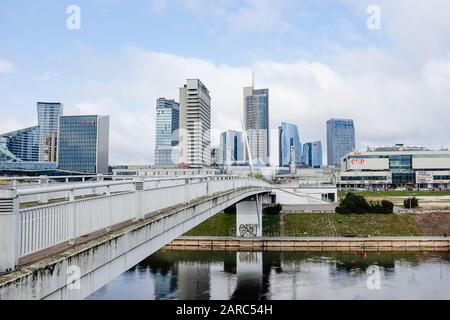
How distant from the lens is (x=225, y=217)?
2000 inches

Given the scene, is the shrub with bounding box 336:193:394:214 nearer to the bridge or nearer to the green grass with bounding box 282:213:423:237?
the green grass with bounding box 282:213:423:237

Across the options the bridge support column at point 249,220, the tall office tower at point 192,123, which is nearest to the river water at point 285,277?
the bridge support column at point 249,220

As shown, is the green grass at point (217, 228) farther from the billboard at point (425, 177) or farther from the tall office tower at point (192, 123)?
the tall office tower at point (192, 123)

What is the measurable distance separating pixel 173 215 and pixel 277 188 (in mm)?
48127

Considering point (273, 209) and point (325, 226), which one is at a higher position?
point (273, 209)

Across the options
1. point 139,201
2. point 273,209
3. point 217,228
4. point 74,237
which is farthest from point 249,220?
point 74,237

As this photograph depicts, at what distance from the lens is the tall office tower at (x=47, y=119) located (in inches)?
6157

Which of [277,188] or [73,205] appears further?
[277,188]

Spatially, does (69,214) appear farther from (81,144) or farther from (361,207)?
(81,144)

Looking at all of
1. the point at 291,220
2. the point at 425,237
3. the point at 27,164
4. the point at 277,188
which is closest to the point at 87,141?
the point at 27,164

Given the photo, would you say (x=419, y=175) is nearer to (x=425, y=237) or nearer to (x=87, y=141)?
(x=425, y=237)

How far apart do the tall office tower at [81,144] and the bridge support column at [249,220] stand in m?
82.3

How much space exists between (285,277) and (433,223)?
25.8 m

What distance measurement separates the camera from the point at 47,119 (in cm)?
17712
